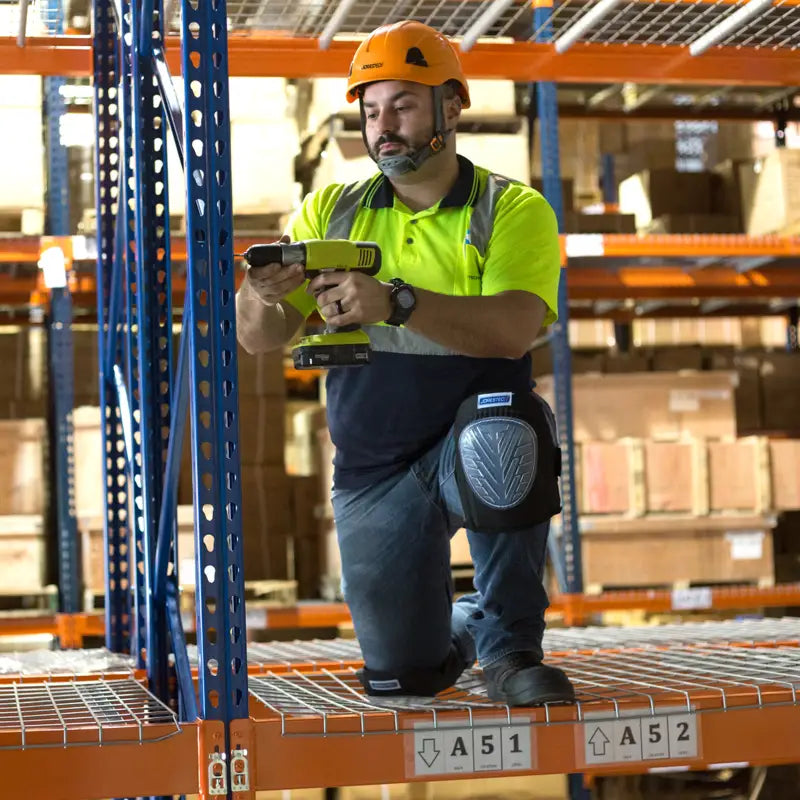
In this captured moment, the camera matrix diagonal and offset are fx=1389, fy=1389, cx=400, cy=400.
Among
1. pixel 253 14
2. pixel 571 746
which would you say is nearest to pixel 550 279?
pixel 571 746

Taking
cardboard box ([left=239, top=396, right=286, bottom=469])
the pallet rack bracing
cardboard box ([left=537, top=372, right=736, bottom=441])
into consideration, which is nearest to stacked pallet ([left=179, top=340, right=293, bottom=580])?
cardboard box ([left=239, top=396, right=286, bottom=469])

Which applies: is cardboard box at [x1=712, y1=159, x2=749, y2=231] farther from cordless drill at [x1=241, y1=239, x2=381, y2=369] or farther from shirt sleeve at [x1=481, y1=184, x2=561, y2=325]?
cordless drill at [x1=241, y1=239, x2=381, y2=369]

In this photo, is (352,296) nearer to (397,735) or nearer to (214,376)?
(214,376)

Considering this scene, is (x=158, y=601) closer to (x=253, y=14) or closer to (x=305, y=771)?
(x=305, y=771)

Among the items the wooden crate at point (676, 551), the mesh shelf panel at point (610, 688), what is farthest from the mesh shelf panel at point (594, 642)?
the wooden crate at point (676, 551)

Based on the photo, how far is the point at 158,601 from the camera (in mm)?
3492

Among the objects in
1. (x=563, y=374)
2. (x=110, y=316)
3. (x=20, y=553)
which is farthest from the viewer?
(x=563, y=374)

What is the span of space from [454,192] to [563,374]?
3.18 meters

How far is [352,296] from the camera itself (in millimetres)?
2578

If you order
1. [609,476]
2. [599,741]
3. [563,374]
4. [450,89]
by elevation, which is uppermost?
[450,89]

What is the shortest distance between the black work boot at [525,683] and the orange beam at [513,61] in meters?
3.06

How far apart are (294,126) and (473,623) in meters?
3.48

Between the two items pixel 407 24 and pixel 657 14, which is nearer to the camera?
pixel 407 24

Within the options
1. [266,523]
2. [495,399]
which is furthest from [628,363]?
[495,399]
